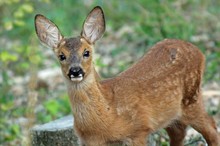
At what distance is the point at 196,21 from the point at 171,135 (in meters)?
5.03

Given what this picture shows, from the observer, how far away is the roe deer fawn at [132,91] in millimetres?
8953

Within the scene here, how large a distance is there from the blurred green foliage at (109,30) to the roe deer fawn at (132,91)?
1.88 m

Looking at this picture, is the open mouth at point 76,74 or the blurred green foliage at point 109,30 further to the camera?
the blurred green foliage at point 109,30

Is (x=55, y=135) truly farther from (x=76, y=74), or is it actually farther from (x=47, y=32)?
(x=76, y=74)

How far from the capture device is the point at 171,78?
956cm

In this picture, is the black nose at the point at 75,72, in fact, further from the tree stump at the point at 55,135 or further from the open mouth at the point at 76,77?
the tree stump at the point at 55,135

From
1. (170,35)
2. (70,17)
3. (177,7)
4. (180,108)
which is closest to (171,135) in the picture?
(180,108)

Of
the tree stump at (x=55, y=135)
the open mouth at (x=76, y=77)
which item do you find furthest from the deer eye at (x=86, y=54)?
the tree stump at (x=55, y=135)

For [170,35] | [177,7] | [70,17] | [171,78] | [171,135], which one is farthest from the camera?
[70,17]

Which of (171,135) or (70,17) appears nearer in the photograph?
(171,135)

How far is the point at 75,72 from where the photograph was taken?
28.6 ft

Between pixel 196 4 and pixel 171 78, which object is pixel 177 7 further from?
pixel 171 78

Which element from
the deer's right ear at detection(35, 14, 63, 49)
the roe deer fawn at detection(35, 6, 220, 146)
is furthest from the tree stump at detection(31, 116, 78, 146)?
the deer's right ear at detection(35, 14, 63, 49)

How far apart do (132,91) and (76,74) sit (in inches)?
30.4
